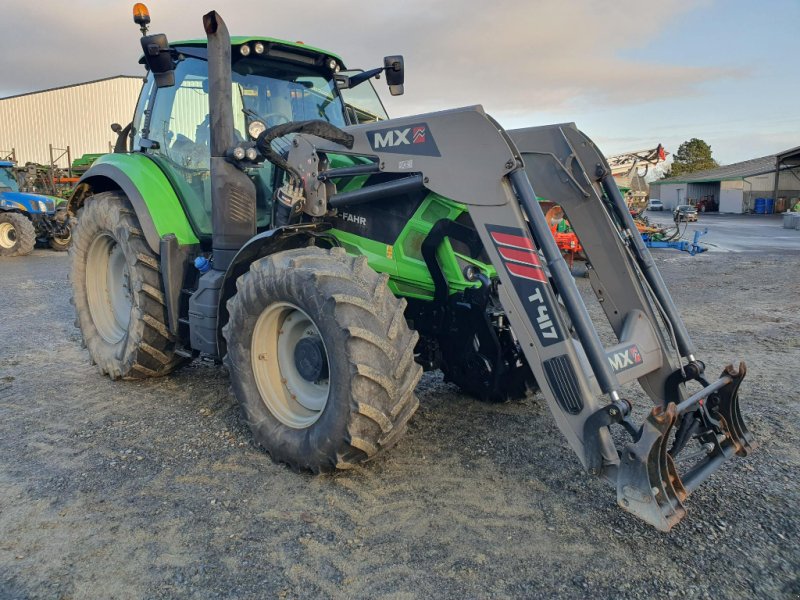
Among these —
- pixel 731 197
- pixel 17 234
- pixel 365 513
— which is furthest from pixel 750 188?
pixel 365 513

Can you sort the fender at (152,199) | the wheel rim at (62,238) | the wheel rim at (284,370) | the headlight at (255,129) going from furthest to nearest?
1. the wheel rim at (62,238)
2. the fender at (152,199)
3. the headlight at (255,129)
4. the wheel rim at (284,370)

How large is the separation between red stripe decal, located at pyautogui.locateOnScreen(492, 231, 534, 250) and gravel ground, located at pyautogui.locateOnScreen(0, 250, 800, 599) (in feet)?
4.13

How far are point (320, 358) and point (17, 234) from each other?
15101 millimetres

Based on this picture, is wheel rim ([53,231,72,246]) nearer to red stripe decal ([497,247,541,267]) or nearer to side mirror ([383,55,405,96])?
side mirror ([383,55,405,96])

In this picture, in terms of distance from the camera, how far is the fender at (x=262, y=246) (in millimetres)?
3609

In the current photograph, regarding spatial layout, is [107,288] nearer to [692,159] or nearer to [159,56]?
[159,56]

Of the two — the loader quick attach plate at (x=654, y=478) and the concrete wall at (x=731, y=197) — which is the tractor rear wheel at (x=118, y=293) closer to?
the loader quick attach plate at (x=654, y=478)

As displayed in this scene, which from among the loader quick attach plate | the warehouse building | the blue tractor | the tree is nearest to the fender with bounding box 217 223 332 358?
the loader quick attach plate

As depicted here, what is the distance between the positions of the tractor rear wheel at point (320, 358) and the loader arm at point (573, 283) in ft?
1.87

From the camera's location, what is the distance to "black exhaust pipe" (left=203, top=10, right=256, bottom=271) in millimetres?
3779

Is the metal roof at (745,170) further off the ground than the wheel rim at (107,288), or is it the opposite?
the metal roof at (745,170)

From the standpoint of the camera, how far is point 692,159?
75.4m

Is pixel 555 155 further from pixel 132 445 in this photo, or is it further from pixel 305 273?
pixel 132 445

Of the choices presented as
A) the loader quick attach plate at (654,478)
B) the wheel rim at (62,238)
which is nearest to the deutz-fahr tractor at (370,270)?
the loader quick attach plate at (654,478)
